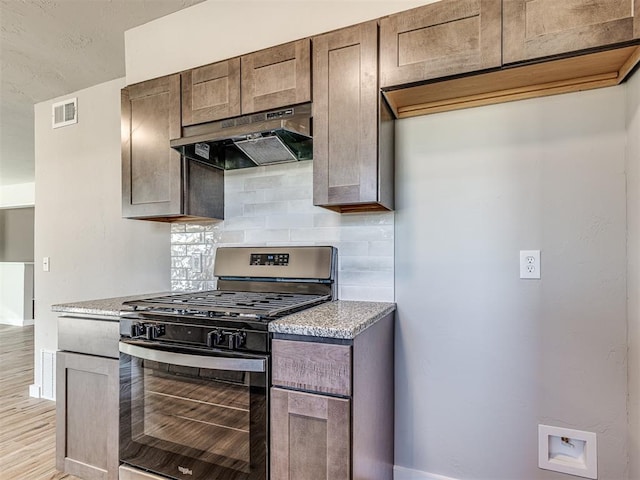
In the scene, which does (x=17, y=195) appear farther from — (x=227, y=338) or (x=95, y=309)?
(x=227, y=338)

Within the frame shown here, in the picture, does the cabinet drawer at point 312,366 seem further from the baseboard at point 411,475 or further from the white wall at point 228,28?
the white wall at point 228,28

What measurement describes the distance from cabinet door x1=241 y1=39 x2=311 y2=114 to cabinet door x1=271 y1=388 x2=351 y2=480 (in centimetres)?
125

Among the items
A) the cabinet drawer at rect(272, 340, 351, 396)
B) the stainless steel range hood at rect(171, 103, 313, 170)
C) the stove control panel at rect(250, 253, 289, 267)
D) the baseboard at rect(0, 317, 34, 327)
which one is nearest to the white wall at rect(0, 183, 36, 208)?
the baseboard at rect(0, 317, 34, 327)

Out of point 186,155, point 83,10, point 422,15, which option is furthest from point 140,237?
point 422,15

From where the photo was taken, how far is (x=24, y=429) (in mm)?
2488

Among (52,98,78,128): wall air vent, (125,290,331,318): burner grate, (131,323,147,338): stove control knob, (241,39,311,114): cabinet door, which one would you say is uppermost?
(52,98,78,128): wall air vent

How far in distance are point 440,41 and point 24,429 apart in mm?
3335

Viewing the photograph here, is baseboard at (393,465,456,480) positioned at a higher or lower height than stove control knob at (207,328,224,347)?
lower

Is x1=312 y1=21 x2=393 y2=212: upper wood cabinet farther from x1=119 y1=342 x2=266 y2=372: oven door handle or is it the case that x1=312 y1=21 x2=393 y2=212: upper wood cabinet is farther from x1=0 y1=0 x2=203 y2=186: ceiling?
x1=0 y1=0 x2=203 y2=186: ceiling

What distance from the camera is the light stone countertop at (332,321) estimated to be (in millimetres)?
1225

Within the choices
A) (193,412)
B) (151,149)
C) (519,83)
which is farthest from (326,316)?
(151,149)

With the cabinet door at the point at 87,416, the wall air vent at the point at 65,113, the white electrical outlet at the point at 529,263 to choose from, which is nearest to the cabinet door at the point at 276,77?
the white electrical outlet at the point at 529,263

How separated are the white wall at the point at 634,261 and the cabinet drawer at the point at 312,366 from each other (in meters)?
1.06

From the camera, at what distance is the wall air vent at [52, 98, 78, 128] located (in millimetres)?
3013
